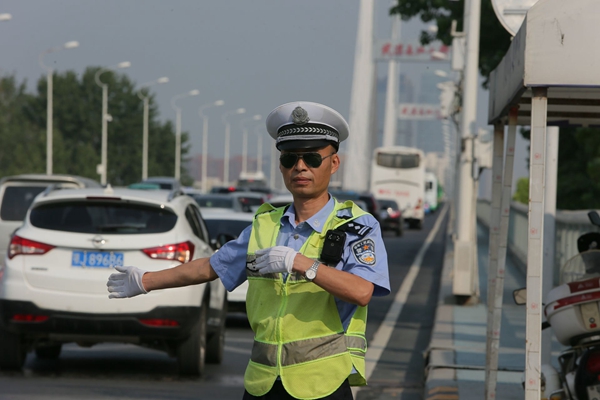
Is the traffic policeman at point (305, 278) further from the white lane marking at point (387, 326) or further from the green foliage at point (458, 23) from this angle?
the green foliage at point (458, 23)

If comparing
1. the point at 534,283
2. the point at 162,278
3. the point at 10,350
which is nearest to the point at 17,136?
the point at 10,350

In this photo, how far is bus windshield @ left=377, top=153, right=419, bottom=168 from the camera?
6112 centimetres

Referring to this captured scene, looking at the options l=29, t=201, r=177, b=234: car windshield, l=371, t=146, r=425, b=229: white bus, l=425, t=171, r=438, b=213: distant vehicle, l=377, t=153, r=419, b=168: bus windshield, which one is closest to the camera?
l=29, t=201, r=177, b=234: car windshield

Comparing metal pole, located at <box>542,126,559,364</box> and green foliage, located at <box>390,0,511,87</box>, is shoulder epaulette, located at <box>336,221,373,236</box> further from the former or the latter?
green foliage, located at <box>390,0,511,87</box>

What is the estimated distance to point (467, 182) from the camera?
19.1 metres

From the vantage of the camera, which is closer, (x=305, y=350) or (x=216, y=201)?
(x=305, y=350)

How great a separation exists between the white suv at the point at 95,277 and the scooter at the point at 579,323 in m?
3.53

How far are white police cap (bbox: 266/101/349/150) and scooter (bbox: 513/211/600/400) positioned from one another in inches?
115

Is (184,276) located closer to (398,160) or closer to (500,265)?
(500,265)

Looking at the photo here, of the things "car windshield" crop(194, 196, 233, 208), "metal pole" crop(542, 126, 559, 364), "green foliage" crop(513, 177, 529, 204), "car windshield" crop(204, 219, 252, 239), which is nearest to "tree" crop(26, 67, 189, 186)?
"green foliage" crop(513, 177, 529, 204)

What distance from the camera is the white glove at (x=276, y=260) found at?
3.94 m

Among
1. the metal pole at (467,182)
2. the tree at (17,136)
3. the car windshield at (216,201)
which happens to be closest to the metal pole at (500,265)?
the metal pole at (467,182)

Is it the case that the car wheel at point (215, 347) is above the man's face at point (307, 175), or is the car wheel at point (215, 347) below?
below

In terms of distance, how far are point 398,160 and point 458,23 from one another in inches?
1168
